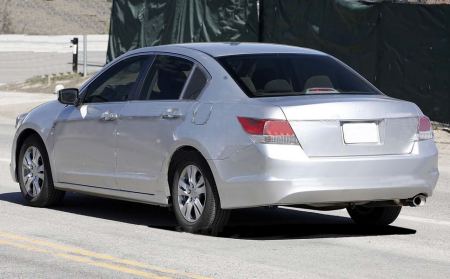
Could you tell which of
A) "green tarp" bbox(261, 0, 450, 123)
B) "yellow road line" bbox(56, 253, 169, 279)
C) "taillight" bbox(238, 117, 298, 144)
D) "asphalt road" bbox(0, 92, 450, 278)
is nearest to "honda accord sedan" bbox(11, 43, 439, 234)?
"taillight" bbox(238, 117, 298, 144)

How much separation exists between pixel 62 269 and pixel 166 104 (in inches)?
91.7

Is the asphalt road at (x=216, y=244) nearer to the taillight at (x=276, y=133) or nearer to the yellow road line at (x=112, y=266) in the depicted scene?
the yellow road line at (x=112, y=266)

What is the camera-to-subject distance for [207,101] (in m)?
9.69

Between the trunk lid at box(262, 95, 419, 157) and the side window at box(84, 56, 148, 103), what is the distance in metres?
1.72

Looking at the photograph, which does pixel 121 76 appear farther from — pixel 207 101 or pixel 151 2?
pixel 151 2

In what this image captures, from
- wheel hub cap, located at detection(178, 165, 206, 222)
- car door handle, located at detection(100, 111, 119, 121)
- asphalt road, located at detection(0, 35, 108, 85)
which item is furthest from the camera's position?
asphalt road, located at detection(0, 35, 108, 85)

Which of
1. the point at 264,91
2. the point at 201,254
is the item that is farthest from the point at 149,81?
the point at 201,254

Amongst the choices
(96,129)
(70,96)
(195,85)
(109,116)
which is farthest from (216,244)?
(70,96)

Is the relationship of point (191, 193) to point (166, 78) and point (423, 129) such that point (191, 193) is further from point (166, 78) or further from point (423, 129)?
point (423, 129)

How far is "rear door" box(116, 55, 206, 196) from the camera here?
9.88m

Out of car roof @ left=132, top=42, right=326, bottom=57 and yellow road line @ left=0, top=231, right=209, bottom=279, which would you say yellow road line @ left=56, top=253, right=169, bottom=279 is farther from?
car roof @ left=132, top=42, right=326, bottom=57

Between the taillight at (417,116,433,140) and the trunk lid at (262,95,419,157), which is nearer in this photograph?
the trunk lid at (262,95,419,157)

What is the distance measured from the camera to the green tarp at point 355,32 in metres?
19.4

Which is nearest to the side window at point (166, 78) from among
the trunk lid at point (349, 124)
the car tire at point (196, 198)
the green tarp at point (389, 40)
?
the car tire at point (196, 198)
